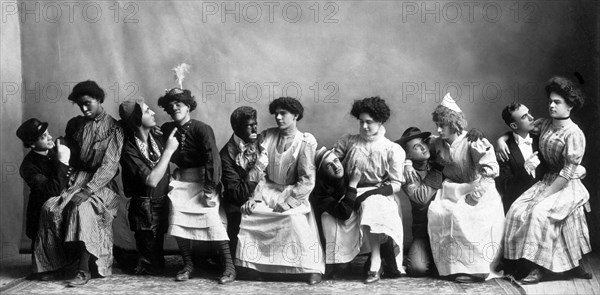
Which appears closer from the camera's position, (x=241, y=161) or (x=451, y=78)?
(x=241, y=161)

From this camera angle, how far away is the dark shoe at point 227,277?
22.5 feet

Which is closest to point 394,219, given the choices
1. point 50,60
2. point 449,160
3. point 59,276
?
point 449,160

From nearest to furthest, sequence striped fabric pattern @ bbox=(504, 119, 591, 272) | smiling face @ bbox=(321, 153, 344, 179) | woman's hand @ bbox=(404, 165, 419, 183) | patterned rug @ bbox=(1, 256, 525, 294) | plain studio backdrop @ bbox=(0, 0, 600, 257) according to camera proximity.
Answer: patterned rug @ bbox=(1, 256, 525, 294)
striped fabric pattern @ bbox=(504, 119, 591, 272)
smiling face @ bbox=(321, 153, 344, 179)
woman's hand @ bbox=(404, 165, 419, 183)
plain studio backdrop @ bbox=(0, 0, 600, 257)

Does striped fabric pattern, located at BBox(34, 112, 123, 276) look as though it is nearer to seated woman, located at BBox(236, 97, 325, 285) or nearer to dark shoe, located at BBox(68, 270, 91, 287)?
dark shoe, located at BBox(68, 270, 91, 287)

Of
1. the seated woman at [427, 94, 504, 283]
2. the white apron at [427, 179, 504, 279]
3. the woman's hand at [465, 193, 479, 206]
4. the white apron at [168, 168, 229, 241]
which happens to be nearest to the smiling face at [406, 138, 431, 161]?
the seated woman at [427, 94, 504, 283]

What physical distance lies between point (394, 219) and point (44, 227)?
263 centimetres

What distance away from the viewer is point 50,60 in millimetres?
8039

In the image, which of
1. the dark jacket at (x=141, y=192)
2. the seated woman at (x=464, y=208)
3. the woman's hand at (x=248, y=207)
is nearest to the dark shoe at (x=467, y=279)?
the seated woman at (x=464, y=208)

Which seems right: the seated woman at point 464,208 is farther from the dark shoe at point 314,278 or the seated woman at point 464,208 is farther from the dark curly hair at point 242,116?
the dark curly hair at point 242,116

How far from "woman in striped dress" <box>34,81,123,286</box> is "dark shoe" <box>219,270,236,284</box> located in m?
0.90

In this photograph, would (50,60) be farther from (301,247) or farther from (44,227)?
(301,247)

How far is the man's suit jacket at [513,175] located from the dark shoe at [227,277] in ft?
7.18

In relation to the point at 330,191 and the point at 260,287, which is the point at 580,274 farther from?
the point at 260,287

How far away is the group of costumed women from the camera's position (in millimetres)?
6855
